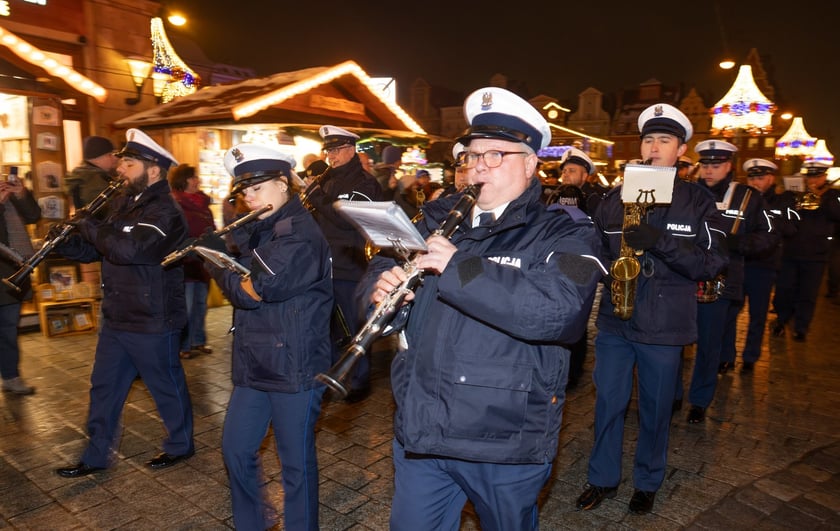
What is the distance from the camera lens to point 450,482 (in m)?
2.36

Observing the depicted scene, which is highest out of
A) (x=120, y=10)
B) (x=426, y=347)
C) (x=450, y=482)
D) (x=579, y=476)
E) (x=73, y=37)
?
(x=120, y=10)

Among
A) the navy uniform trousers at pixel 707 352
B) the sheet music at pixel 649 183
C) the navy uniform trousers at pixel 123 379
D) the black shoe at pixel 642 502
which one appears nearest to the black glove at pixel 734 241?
the navy uniform trousers at pixel 707 352

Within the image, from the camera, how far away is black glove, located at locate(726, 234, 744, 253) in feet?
18.4

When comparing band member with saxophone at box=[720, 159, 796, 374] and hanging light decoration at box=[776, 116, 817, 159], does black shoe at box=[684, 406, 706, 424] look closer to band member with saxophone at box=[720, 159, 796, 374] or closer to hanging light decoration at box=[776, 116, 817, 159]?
band member with saxophone at box=[720, 159, 796, 374]

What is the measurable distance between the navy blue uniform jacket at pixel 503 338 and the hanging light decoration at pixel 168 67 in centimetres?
1037

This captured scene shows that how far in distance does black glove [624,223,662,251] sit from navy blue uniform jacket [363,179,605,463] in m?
1.25

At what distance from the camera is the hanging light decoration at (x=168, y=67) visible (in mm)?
11555

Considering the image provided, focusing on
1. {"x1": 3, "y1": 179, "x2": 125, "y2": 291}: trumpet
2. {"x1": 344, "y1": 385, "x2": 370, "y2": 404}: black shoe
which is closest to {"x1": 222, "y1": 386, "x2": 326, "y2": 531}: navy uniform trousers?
{"x1": 3, "y1": 179, "x2": 125, "y2": 291}: trumpet

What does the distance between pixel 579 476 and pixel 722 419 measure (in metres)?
2.14

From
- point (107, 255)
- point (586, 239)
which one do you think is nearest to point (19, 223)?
point (107, 255)

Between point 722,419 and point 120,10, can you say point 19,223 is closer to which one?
point 120,10

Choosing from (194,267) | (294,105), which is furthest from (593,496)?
(294,105)

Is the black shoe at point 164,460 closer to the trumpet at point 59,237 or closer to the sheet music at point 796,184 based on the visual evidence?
the trumpet at point 59,237

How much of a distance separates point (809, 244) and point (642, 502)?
7.26 metres
